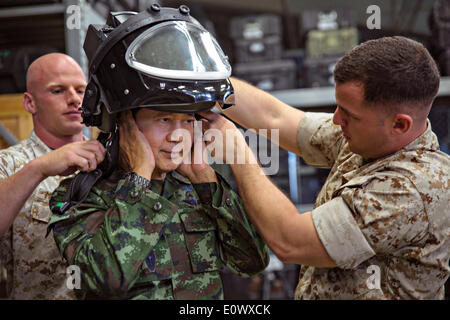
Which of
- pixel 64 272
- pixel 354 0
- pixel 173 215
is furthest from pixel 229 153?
pixel 354 0

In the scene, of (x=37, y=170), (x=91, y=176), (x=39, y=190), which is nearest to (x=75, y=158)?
(x=91, y=176)

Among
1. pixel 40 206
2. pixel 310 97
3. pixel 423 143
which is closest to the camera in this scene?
pixel 423 143

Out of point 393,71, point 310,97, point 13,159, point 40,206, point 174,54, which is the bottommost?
point 310,97

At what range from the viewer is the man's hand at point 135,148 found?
130 cm

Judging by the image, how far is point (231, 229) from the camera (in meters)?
1.41

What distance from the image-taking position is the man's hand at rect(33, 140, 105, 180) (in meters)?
1.34

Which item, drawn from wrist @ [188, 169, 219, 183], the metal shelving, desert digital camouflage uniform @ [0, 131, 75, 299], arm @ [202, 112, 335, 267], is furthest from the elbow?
the metal shelving

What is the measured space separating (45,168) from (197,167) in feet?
1.35

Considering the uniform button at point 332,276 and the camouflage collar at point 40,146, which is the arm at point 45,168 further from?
the uniform button at point 332,276

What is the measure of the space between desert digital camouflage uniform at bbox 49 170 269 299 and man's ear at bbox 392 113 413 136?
18.9 inches

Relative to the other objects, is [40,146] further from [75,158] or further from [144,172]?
[144,172]

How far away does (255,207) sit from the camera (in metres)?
1.47

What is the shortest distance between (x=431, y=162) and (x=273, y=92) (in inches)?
91.9
